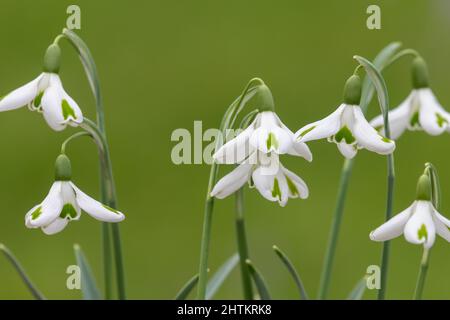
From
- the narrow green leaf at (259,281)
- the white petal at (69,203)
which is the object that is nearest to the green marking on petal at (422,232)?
the narrow green leaf at (259,281)

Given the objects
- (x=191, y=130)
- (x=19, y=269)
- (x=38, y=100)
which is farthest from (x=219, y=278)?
(x=191, y=130)

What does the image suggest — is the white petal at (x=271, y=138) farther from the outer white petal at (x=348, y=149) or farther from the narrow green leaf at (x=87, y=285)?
the narrow green leaf at (x=87, y=285)

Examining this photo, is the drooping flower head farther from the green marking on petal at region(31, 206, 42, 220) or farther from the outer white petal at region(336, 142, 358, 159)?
the green marking on petal at region(31, 206, 42, 220)

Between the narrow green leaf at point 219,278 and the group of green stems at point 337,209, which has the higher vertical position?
the group of green stems at point 337,209

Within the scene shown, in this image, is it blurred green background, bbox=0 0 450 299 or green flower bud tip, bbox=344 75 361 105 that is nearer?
green flower bud tip, bbox=344 75 361 105

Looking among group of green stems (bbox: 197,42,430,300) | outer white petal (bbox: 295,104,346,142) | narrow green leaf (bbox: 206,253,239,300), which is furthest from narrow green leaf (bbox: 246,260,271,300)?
outer white petal (bbox: 295,104,346,142)
